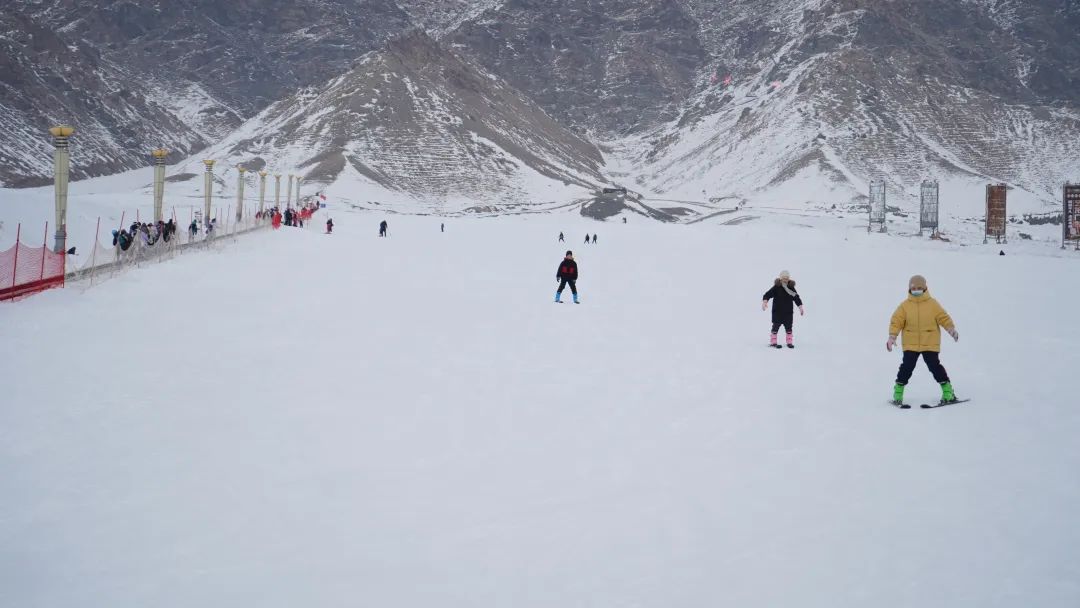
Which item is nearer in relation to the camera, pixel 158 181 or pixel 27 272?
pixel 27 272

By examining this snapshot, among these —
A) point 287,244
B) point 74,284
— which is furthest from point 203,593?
point 287,244

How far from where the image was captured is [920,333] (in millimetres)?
10336

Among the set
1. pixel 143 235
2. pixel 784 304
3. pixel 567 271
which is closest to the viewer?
pixel 784 304

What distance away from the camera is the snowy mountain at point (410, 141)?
14112cm

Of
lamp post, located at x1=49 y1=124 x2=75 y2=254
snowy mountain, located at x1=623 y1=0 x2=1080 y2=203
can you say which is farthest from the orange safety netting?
snowy mountain, located at x1=623 y1=0 x2=1080 y2=203

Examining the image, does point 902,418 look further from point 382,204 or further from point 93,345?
point 382,204

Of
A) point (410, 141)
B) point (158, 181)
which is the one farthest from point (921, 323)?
point (410, 141)

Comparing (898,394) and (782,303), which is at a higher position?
(782,303)

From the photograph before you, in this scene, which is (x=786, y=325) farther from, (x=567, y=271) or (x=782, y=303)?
(x=567, y=271)

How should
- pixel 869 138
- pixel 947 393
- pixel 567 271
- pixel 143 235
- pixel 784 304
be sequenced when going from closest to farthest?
Result: 1. pixel 947 393
2. pixel 784 304
3. pixel 567 271
4. pixel 143 235
5. pixel 869 138

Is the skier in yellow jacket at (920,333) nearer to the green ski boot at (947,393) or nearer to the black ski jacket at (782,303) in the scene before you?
the green ski boot at (947,393)

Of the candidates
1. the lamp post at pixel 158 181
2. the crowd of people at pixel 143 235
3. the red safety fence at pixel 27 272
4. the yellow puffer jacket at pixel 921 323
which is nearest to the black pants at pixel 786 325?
the yellow puffer jacket at pixel 921 323

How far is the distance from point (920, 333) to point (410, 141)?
149813mm

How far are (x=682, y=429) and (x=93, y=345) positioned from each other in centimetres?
804
